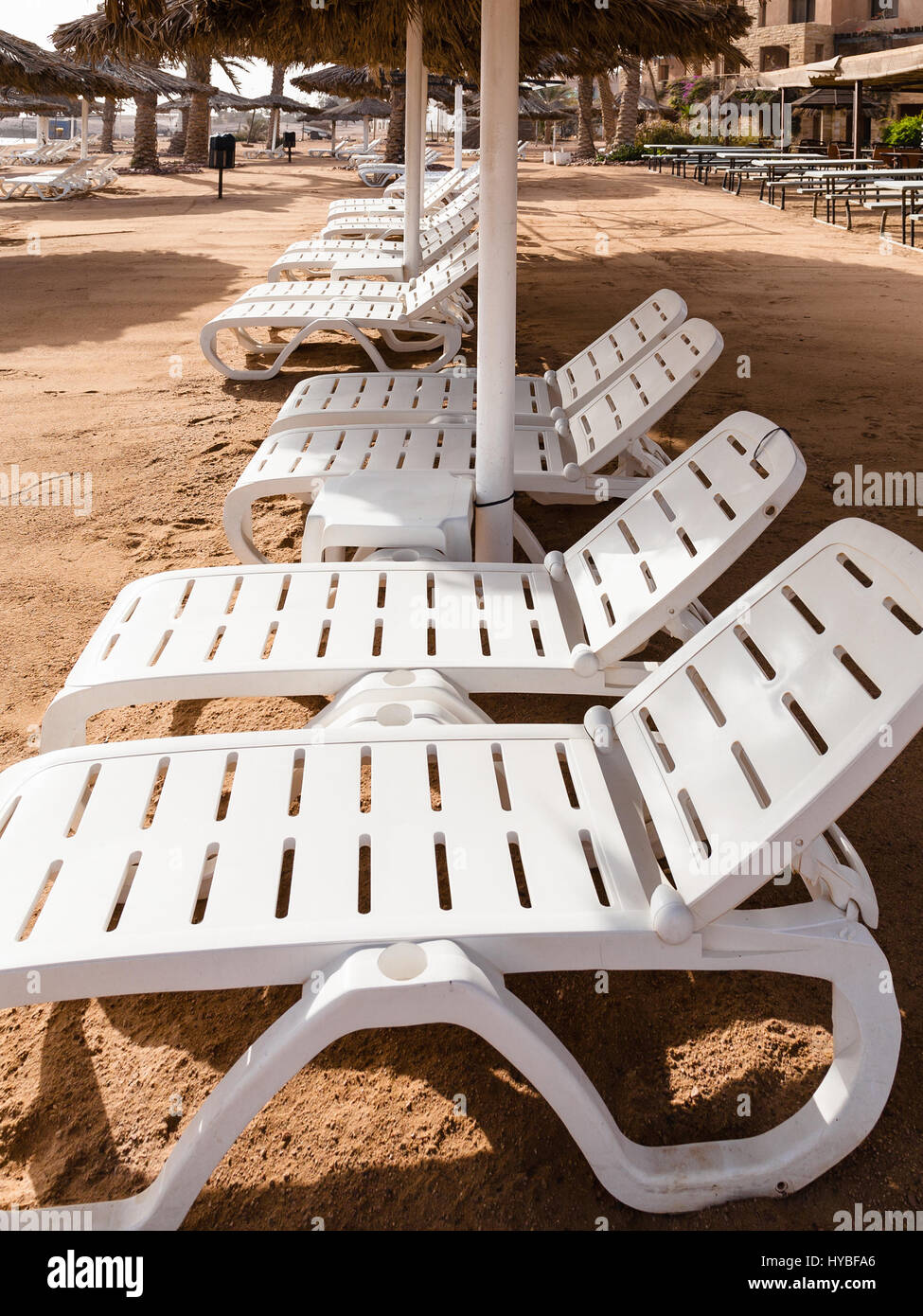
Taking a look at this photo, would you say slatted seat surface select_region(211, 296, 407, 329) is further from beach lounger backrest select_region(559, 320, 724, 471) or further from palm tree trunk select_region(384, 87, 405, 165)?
palm tree trunk select_region(384, 87, 405, 165)

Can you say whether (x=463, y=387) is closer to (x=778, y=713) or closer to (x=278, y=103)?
(x=778, y=713)

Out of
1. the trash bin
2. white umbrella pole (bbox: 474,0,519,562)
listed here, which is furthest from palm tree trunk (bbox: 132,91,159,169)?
white umbrella pole (bbox: 474,0,519,562)

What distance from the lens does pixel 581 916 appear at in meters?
1.56

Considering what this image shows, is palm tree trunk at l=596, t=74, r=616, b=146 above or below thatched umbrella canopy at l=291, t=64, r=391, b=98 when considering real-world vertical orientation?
above

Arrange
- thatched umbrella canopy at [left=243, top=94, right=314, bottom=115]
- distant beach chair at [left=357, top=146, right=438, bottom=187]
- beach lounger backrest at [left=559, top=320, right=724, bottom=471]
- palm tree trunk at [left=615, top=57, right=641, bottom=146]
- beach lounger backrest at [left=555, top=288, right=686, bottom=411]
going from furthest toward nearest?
thatched umbrella canopy at [left=243, top=94, right=314, bottom=115]
palm tree trunk at [left=615, top=57, right=641, bottom=146]
distant beach chair at [left=357, top=146, right=438, bottom=187]
beach lounger backrest at [left=555, top=288, right=686, bottom=411]
beach lounger backrest at [left=559, top=320, right=724, bottom=471]

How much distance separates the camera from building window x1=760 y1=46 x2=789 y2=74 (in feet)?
123

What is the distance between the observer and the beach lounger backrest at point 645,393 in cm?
332

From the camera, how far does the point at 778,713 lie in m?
1.69

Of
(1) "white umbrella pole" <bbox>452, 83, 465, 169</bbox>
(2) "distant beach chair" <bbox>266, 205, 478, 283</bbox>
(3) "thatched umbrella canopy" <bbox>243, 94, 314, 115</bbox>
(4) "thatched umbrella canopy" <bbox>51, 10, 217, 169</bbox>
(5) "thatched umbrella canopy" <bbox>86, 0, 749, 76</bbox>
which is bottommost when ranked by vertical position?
(2) "distant beach chair" <bbox>266, 205, 478, 283</bbox>

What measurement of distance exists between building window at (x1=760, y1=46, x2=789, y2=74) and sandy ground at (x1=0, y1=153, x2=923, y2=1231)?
33.8 m

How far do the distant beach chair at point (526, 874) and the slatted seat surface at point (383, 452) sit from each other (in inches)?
66.5

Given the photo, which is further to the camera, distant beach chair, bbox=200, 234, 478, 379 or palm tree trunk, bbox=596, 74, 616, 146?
palm tree trunk, bbox=596, 74, 616, 146

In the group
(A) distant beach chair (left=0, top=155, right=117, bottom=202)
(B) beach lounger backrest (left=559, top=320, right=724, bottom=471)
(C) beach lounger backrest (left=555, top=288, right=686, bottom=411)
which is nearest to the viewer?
(B) beach lounger backrest (left=559, top=320, right=724, bottom=471)

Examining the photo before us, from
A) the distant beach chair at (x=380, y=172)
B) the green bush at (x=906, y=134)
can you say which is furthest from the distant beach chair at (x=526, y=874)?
the green bush at (x=906, y=134)
